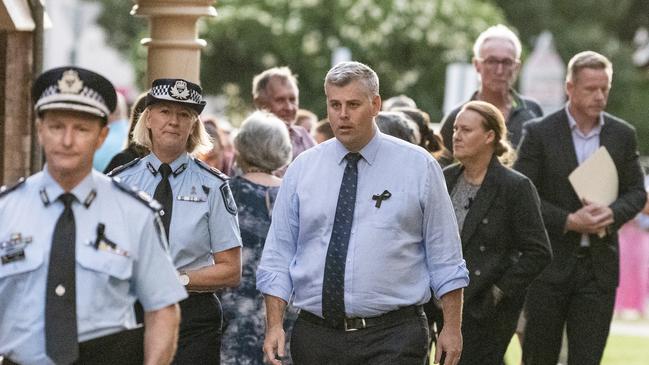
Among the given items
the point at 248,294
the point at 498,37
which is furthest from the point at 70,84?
the point at 498,37

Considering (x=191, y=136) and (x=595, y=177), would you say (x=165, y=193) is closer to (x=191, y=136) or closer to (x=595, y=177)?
(x=191, y=136)

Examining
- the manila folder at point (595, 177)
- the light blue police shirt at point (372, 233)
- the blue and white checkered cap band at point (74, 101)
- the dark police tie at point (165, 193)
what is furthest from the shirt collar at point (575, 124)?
the blue and white checkered cap band at point (74, 101)

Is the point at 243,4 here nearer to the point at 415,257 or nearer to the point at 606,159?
the point at 606,159

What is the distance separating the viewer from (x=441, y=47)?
37406 millimetres

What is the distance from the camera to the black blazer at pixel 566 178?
1046cm

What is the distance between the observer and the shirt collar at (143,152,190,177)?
7.80m

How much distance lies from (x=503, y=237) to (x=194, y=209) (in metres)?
2.31

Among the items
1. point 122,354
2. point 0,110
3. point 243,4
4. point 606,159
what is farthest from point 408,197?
point 243,4

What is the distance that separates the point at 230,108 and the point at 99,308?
35.6m

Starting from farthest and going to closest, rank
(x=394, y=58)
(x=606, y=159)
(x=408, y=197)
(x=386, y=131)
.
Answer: (x=394, y=58) < (x=606, y=159) < (x=386, y=131) < (x=408, y=197)

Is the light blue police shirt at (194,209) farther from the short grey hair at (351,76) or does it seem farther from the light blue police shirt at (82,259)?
the light blue police shirt at (82,259)

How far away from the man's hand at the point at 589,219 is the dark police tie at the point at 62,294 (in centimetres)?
526

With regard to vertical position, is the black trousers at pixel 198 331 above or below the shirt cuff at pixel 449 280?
below

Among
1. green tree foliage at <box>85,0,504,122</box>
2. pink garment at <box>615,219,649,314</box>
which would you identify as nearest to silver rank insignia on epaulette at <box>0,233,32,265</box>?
pink garment at <box>615,219,649,314</box>
